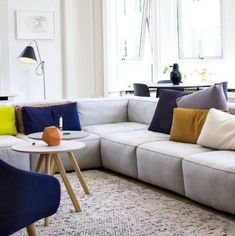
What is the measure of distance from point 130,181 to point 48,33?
365 cm

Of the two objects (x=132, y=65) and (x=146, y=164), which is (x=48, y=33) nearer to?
(x=132, y=65)

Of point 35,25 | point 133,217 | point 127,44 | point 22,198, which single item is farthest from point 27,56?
point 22,198

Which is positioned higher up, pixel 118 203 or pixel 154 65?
pixel 154 65

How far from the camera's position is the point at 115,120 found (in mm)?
5609

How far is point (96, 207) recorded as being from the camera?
11.7ft

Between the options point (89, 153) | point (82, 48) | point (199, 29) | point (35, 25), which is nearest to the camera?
point (89, 153)

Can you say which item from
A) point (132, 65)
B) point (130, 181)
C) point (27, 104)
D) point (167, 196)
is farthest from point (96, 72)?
point (167, 196)

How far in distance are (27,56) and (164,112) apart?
2618 millimetres

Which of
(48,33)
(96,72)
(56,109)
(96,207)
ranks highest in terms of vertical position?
(48,33)

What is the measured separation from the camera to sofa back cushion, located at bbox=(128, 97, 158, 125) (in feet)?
17.3

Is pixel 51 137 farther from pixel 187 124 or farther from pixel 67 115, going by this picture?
pixel 67 115

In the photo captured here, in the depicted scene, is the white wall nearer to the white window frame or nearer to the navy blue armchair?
the white window frame

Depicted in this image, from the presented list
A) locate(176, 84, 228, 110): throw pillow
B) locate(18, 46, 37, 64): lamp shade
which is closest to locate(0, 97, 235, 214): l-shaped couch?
locate(176, 84, 228, 110): throw pillow

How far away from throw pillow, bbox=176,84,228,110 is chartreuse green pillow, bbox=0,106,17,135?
1734 mm
